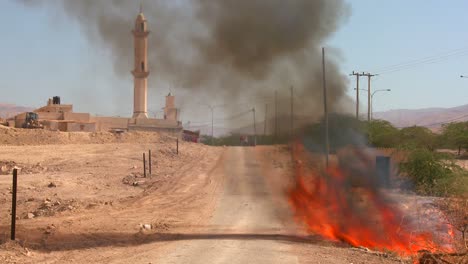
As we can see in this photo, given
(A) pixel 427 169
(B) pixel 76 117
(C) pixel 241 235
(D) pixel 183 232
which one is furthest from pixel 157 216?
(B) pixel 76 117

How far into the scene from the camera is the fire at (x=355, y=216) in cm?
1573

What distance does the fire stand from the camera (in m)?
15.7

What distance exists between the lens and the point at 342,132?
25.6m

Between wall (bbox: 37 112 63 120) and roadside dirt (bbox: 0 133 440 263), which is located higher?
wall (bbox: 37 112 63 120)

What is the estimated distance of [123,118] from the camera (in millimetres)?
72625

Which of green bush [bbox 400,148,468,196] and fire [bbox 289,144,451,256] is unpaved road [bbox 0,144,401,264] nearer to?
fire [bbox 289,144,451,256]

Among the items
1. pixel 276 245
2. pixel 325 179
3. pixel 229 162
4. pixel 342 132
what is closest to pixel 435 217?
pixel 325 179

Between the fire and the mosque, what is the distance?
40251 millimetres

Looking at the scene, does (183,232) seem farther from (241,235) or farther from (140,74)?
(140,74)

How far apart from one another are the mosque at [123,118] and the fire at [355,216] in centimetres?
4025

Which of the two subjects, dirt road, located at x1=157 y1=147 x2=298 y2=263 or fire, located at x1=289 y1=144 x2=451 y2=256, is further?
fire, located at x1=289 y1=144 x2=451 y2=256

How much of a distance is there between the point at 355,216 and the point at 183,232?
5478mm

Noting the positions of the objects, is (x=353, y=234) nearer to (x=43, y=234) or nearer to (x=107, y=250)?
(x=107, y=250)

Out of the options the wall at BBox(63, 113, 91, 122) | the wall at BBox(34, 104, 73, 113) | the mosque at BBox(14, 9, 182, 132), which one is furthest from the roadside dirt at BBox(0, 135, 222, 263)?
the wall at BBox(34, 104, 73, 113)
